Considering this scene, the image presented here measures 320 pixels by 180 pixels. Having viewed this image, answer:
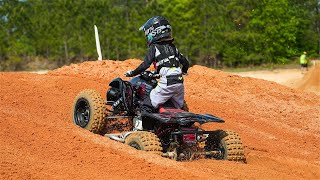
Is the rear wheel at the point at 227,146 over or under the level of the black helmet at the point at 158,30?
under

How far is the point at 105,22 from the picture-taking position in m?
66.7

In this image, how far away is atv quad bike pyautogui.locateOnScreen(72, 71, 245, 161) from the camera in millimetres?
8648

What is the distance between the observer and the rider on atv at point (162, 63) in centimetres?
911

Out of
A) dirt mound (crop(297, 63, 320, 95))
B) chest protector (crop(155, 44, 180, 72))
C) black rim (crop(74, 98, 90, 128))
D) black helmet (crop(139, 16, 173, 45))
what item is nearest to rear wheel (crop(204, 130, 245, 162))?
chest protector (crop(155, 44, 180, 72))

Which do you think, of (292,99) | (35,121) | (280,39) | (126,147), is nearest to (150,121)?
(126,147)

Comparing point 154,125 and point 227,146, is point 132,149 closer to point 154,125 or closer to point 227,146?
point 154,125

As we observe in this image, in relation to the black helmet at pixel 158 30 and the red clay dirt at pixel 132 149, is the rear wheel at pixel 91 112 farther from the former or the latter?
the black helmet at pixel 158 30

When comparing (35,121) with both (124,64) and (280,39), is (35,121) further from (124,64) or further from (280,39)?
(280,39)

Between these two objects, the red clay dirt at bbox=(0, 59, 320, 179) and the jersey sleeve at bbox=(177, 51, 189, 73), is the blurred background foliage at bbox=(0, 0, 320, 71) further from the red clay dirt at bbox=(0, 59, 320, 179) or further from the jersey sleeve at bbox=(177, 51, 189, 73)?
the jersey sleeve at bbox=(177, 51, 189, 73)

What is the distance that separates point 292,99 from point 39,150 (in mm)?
10093

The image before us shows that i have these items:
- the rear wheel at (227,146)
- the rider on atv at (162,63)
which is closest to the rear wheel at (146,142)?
the rider on atv at (162,63)

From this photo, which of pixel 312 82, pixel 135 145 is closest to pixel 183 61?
pixel 135 145

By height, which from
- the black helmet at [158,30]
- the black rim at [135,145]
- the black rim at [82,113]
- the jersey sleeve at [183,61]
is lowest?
the black rim at [135,145]

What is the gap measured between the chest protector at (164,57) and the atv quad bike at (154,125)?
30 cm
